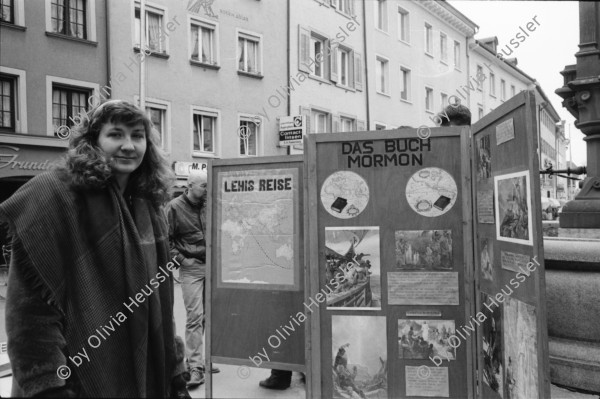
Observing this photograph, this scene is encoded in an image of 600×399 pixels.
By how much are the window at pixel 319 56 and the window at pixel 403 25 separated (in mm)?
4179

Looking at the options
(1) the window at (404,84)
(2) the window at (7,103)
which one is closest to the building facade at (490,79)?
(1) the window at (404,84)

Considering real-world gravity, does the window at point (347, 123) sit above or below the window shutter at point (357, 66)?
below

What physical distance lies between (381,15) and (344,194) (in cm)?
1918

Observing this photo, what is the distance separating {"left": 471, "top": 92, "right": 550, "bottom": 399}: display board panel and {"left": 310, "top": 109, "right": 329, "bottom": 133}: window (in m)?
16.5

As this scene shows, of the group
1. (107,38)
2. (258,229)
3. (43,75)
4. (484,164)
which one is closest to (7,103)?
(43,75)

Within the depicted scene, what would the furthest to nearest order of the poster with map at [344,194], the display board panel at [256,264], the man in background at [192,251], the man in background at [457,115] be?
the man in background at [192,251]
the man in background at [457,115]
the display board panel at [256,264]
the poster with map at [344,194]

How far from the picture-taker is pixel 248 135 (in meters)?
17.1

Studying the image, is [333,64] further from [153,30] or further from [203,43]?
[153,30]

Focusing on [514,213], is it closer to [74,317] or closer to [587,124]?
[74,317]

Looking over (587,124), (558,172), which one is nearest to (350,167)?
(587,124)

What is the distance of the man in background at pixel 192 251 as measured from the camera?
4793 mm

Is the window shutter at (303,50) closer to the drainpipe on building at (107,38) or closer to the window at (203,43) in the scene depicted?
the window at (203,43)

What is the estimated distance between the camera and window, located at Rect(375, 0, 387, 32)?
68.8 ft

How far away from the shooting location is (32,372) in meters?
1.57
